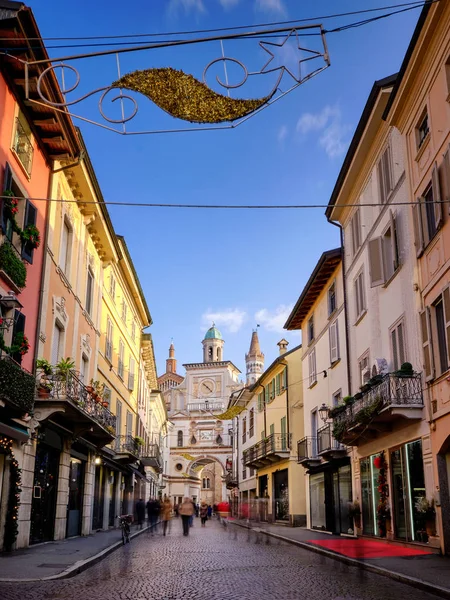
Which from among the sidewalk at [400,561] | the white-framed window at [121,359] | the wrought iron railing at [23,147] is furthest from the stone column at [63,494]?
the white-framed window at [121,359]

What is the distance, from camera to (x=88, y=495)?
23.2m

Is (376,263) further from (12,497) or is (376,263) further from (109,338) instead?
(109,338)

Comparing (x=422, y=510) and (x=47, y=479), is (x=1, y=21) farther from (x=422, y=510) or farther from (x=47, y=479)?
(x=422, y=510)

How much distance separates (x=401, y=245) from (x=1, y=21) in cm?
1113

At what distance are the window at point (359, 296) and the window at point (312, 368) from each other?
7321 millimetres

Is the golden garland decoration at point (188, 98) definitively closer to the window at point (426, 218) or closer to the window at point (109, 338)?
the window at point (426, 218)

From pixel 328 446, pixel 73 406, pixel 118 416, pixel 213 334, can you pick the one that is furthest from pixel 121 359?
pixel 213 334

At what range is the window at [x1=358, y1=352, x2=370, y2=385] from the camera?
20495mm

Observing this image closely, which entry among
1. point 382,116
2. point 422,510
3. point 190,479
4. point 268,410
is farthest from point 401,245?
point 190,479

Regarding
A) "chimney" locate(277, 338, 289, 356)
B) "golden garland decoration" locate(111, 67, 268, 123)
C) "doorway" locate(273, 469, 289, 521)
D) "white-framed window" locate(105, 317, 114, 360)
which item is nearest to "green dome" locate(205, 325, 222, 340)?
"chimney" locate(277, 338, 289, 356)

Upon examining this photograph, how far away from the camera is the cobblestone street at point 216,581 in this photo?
8.74m

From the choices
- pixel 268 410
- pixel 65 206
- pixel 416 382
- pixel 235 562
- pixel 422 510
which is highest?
pixel 65 206

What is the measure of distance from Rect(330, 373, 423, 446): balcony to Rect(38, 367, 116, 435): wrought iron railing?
25.0ft

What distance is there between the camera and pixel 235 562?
13758 mm
